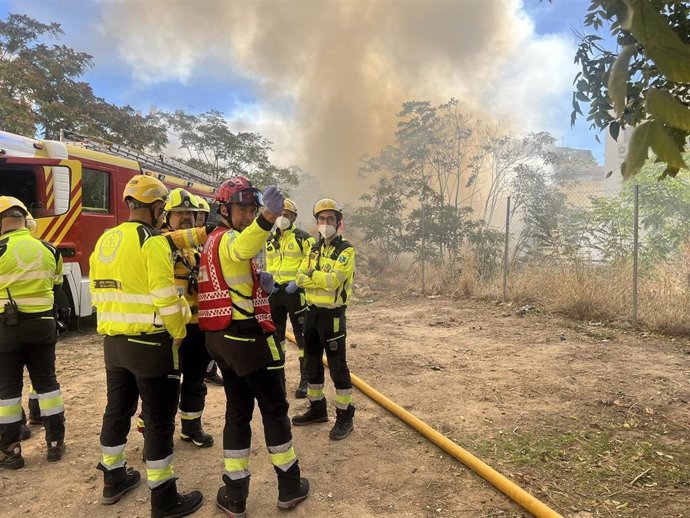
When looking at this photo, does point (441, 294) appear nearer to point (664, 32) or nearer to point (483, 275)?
point (483, 275)

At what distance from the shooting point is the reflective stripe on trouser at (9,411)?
121 inches

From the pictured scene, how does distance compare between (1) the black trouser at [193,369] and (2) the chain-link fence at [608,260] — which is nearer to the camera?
(1) the black trouser at [193,369]

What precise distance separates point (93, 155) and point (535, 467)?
719 cm

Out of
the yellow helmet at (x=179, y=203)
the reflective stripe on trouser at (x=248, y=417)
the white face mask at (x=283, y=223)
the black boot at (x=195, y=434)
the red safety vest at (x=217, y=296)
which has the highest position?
the yellow helmet at (x=179, y=203)

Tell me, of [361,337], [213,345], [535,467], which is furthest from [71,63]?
[535,467]

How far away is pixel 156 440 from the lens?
2.47m

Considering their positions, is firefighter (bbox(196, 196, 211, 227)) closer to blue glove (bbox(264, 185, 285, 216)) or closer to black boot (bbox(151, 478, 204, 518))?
blue glove (bbox(264, 185, 285, 216))

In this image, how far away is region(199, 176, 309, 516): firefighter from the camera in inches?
94.7

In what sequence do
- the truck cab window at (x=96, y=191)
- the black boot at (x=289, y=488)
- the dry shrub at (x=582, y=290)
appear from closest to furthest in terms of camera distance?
the black boot at (x=289, y=488) < the truck cab window at (x=96, y=191) < the dry shrub at (x=582, y=290)

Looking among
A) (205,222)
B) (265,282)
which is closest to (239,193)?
(265,282)

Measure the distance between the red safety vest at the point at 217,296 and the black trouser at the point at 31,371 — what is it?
1558 mm

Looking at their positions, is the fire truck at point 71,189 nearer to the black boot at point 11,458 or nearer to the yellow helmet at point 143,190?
the black boot at point 11,458

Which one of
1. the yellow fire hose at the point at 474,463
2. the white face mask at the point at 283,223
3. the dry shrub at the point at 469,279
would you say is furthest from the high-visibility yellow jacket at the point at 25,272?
the dry shrub at the point at 469,279

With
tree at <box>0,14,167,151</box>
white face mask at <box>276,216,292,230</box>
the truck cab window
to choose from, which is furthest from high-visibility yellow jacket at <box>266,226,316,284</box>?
tree at <box>0,14,167,151</box>
